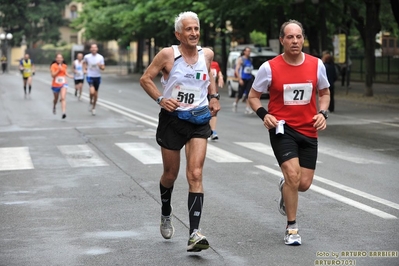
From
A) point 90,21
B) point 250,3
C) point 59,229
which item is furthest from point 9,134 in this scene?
point 90,21

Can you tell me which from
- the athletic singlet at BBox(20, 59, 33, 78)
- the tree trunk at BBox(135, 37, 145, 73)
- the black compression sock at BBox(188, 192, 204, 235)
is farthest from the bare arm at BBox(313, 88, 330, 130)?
the tree trunk at BBox(135, 37, 145, 73)

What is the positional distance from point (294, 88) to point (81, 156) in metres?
7.49

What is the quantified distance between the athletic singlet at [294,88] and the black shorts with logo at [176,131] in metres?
0.65

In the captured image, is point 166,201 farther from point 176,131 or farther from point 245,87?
point 245,87

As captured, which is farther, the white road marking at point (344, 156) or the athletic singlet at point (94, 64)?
the athletic singlet at point (94, 64)

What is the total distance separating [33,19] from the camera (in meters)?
98.7

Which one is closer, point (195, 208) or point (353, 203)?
point (195, 208)

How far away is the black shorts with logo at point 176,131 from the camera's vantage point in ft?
24.2

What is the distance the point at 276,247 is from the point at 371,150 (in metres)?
8.59

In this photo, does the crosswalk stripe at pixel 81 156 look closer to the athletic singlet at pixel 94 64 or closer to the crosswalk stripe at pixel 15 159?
the crosswalk stripe at pixel 15 159

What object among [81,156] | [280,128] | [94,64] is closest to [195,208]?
[280,128]

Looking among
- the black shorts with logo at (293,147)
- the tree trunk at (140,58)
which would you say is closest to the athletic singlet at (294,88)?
the black shorts with logo at (293,147)

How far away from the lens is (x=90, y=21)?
6881cm

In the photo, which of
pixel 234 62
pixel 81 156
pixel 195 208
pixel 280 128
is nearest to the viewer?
pixel 195 208
